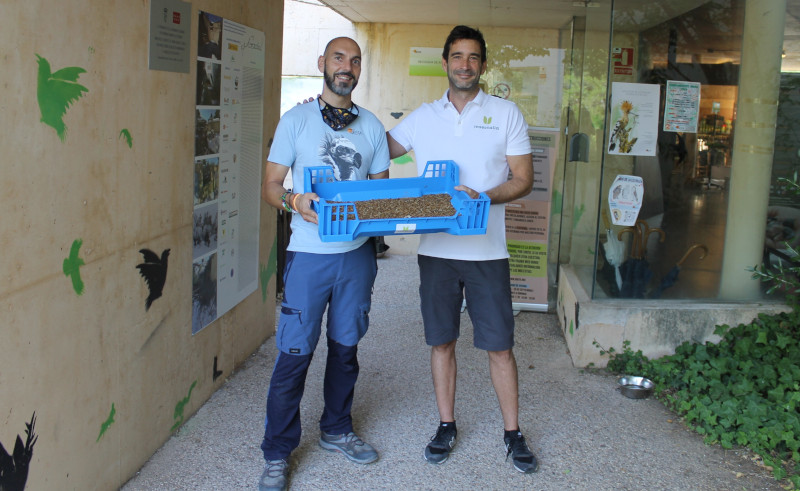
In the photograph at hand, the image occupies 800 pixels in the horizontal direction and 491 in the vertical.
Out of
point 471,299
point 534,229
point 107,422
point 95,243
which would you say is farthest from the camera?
point 534,229

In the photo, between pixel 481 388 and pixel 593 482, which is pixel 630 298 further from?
pixel 593 482

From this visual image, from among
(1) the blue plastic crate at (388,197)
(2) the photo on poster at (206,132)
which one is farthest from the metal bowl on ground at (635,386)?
(2) the photo on poster at (206,132)

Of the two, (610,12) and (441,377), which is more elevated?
(610,12)

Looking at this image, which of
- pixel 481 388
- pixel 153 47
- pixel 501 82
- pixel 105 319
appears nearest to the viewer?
pixel 105 319

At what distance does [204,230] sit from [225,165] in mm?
486

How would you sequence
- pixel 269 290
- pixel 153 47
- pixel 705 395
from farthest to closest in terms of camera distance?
1. pixel 269 290
2. pixel 705 395
3. pixel 153 47

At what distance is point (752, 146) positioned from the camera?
5.28 m

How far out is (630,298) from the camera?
5.28m

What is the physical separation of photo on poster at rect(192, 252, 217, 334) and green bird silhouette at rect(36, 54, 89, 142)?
143 cm

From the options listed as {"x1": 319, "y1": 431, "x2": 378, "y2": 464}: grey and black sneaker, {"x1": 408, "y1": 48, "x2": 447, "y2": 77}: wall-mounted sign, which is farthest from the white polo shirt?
{"x1": 408, "y1": 48, "x2": 447, "y2": 77}: wall-mounted sign

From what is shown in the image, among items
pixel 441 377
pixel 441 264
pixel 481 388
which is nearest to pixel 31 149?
pixel 441 264

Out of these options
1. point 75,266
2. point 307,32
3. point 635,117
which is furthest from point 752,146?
point 307,32

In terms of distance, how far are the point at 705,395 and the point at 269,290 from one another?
10.1ft

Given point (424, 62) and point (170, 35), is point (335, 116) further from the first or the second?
point (424, 62)
